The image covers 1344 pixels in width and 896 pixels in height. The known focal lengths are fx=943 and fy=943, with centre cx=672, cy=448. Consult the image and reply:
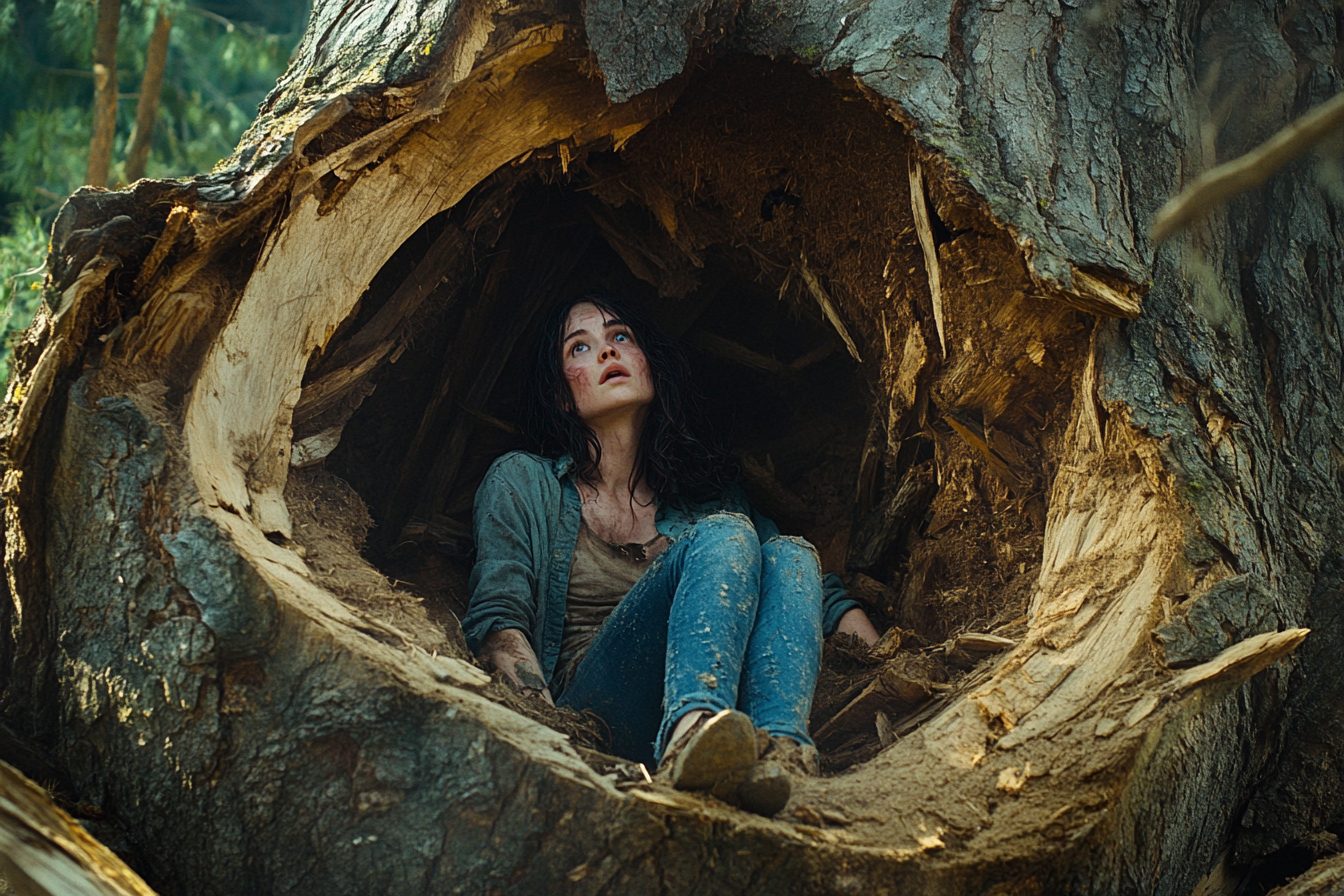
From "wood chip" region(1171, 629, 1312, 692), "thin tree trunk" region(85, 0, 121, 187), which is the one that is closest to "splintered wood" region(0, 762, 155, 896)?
"wood chip" region(1171, 629, 1312, 692)

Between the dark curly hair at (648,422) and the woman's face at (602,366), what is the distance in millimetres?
42

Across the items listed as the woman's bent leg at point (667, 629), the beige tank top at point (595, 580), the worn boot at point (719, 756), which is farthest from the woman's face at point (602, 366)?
the worn boot at point (719, 756)

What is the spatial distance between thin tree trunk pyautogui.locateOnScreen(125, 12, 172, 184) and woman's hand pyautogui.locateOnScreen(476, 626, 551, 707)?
129 inches

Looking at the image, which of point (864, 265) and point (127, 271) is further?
point (864, 265)

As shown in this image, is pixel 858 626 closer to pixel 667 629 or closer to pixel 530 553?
pixel 667 629

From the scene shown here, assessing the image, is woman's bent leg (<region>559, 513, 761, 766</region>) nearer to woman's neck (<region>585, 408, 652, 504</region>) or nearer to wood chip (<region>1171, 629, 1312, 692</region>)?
woman's neck (<region>585, 408, 652, 504</region>)

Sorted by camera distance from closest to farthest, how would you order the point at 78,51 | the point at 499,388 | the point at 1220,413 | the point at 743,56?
the point at 1220,413
the point at 743,56
the point at 499,388
the point at 78,51

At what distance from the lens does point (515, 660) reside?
2559 millimetres

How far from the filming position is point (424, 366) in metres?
3.79

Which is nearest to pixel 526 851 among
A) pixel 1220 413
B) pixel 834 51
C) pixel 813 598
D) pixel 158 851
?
pixel 158 851

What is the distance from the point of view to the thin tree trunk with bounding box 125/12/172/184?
4477 mm

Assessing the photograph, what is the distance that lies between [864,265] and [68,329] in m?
2.27

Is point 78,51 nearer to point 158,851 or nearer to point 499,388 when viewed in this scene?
point 499,388

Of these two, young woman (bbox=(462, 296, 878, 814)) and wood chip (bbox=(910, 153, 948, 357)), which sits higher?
wood chip (bbox=(910, 153, 948, 357))
